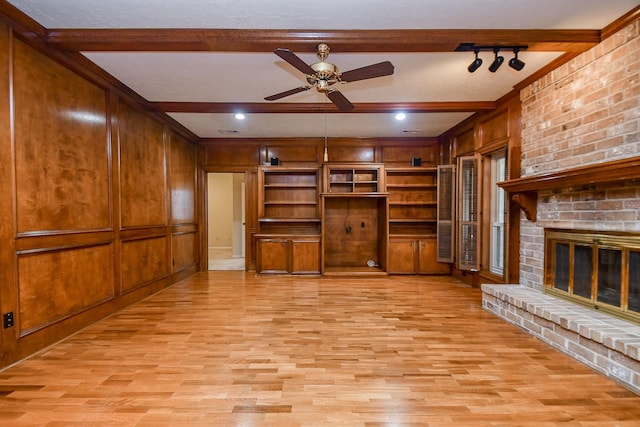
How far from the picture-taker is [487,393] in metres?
1.97

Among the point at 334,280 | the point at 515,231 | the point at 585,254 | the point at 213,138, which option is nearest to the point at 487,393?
the point at 585,254

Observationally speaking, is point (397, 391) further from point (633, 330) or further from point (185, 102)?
point (185, 102)

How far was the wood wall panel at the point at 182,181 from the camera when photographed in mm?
5109

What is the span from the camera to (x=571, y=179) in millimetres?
2504

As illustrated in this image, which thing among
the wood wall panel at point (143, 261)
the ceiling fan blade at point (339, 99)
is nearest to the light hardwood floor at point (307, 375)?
the wood wall panel at point (143, 261)

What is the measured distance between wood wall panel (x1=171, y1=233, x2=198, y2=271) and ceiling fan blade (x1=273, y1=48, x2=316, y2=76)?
381 centimetres

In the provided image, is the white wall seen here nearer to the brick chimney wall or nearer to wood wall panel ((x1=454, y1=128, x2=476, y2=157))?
wood wall panel ((x1=454, y1=128, x2=476, y2=157))

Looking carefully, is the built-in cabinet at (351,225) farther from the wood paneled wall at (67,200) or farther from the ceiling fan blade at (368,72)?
the ceiling fan blade at (368,72)

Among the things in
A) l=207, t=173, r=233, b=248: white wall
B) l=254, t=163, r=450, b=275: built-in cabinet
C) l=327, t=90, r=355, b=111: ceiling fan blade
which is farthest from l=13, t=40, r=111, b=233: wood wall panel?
l=207, t=173, r=233, b=248: white wall

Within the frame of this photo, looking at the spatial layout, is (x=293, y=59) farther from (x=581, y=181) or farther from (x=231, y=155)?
(x=231, y=155)

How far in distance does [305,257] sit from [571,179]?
13.7 feet

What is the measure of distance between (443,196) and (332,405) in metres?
4.46

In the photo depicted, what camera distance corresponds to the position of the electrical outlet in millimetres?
2246

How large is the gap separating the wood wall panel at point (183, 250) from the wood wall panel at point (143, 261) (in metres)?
0.31
